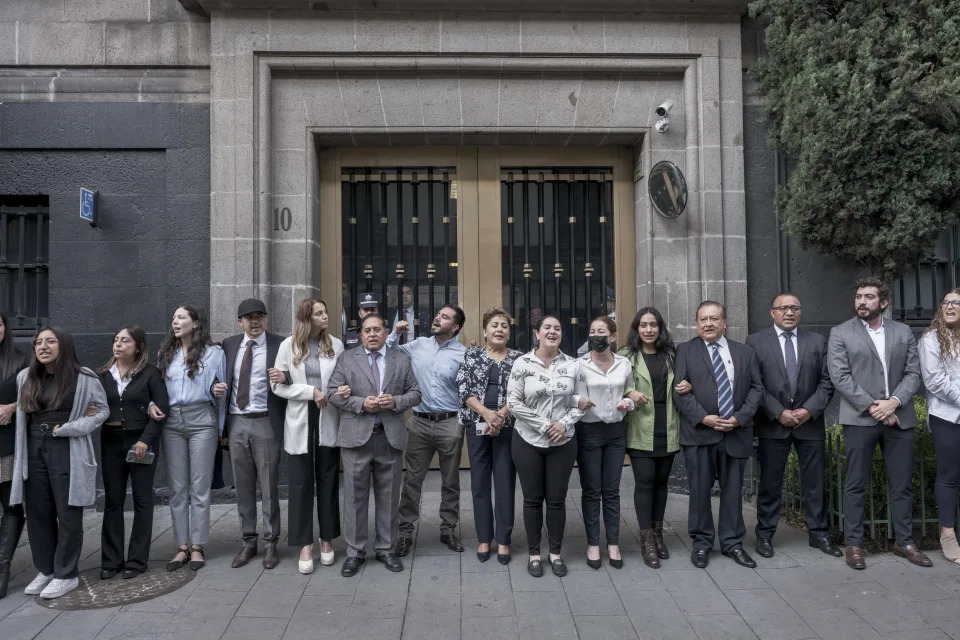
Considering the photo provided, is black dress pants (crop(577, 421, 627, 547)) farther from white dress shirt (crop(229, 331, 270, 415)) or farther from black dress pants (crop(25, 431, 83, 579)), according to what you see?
black dress pants (crop(25, 431, 83, 579))

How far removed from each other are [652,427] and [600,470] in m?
0.49

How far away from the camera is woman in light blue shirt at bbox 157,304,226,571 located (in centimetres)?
525

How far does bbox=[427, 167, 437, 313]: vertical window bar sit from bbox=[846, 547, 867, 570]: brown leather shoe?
445 centimetres

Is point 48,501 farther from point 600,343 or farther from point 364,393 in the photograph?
point 600,343

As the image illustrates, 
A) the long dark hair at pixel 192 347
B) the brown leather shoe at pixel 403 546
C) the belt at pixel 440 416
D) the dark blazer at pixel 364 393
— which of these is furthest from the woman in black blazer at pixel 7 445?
the belt at pixel 440 416

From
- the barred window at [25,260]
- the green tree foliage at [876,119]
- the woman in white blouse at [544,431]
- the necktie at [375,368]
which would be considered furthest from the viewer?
the barred window at [25,260]

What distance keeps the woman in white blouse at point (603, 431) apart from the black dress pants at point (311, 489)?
1858mm

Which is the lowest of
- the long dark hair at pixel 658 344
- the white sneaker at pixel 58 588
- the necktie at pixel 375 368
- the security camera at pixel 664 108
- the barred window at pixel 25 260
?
the white sneaker at pixel 58 588

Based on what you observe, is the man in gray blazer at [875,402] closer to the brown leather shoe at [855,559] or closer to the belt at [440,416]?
the brown leather shoe at [855,559]

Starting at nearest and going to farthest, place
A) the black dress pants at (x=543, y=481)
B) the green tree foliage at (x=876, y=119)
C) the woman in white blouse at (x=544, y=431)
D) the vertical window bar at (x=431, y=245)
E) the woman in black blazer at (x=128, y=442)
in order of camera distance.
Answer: the woman in white blouse at (x=544, y=431) < the black dress pants at (x=543, y=481) < the woman in black blazer at (x=128, y=442) < the green tree foliage at (x=876, y=119) < the vertical window bar at (x=431, y=245)

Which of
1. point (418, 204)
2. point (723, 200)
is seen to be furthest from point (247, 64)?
point (723, 200)

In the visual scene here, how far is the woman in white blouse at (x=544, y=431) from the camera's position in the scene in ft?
15.9

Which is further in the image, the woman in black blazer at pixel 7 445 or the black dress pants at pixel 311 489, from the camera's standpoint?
the black dress pants at pixel 311 489

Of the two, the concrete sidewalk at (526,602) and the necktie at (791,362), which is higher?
the necktie at (791,362)
